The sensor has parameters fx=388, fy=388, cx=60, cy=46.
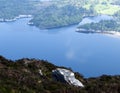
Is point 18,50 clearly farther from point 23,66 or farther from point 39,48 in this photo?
point 23,66

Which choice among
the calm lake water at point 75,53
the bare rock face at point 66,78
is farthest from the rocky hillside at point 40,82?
the calm lake water at point 75,53

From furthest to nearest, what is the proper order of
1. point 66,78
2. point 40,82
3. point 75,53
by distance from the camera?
point 75,53 < point 66,78 < point 40,82

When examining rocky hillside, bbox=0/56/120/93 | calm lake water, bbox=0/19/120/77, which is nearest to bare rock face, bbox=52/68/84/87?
rocky hillside, bbox=0/56/120/93

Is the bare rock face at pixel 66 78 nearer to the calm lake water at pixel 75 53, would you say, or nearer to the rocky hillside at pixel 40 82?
the rocky hillside at pixel 40 82

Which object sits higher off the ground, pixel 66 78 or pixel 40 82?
pixel 40 82

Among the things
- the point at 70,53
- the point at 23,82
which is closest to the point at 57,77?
the point at 23,82

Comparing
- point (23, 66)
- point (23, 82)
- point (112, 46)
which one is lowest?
point (112, 46)

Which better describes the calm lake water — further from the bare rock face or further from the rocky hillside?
the bare rock face

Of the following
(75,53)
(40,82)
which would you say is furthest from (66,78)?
(75,53)

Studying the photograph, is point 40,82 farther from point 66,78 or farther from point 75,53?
point 75,53

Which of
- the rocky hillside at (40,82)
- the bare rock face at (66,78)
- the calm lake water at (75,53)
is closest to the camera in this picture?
the rocky hillside at (40,82)

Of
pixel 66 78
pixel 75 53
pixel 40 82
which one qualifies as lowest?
pixel 75 53
